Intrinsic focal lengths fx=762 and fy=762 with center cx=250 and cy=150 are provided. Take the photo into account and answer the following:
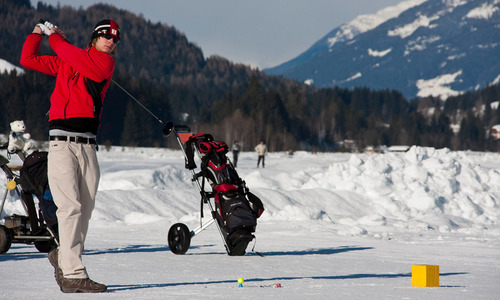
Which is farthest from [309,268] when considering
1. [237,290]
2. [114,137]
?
[114,137]

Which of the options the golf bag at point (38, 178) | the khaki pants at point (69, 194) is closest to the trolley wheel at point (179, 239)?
the golf bag at point (38, 178)

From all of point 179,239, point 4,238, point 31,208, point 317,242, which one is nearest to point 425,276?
point 179,239

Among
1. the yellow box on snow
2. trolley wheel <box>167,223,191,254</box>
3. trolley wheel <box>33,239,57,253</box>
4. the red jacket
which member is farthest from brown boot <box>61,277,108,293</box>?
trolley wheel <box>33,239,57,253</box>

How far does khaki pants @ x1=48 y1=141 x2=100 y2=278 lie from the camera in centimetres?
566

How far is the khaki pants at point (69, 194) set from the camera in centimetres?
566

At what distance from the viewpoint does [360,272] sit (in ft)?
26.1

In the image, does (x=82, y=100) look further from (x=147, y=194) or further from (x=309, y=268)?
(x=147, y=194)

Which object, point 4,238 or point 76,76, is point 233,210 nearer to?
Answer: point 4,238

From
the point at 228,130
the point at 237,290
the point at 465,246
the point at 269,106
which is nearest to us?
the point at 237,290

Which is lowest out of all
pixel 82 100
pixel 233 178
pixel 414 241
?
pixel 414 241

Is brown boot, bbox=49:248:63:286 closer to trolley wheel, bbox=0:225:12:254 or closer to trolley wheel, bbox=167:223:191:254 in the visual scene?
trolley wheel, bbox=0:225:12:254

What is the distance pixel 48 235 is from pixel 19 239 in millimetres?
334

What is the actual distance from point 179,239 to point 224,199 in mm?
943

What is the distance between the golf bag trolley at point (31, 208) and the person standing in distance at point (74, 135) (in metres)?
1.91
